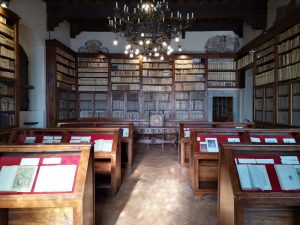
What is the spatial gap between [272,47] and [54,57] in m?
5.72

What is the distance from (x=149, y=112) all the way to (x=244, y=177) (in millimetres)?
7176

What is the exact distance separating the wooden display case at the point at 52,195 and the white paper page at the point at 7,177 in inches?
1.3

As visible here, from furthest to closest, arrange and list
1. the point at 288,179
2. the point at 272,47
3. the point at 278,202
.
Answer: the point at 272,47, the point at 288,179, the point at 278,202

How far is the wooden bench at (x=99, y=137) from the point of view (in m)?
3.43

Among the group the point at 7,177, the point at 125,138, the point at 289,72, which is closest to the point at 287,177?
the point at 7,177

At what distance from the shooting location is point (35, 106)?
23.0 feet

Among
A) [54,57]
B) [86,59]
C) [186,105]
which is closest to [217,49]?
[186,105]

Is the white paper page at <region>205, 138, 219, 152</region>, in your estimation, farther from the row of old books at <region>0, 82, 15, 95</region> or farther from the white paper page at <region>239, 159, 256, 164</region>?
the row of old books at <region>0, 82, 15, 95</region>

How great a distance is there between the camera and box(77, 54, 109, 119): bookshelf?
9062 mm

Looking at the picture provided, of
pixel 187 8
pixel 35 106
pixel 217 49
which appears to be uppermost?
pixel 187 8

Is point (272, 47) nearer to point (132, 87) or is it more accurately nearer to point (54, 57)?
point (132, 87)

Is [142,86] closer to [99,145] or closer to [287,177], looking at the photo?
[99,145]

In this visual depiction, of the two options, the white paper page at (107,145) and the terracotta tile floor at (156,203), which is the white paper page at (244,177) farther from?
the white paper page at (107,145)

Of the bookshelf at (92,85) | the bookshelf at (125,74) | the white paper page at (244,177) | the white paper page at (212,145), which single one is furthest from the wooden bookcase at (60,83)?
the white paper page at (244,177)
